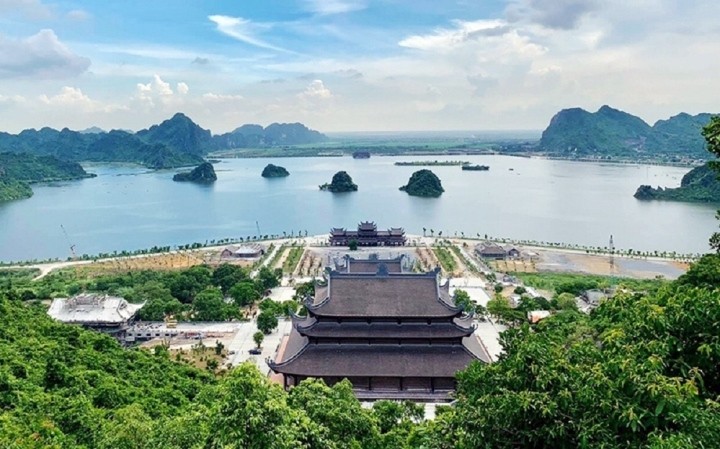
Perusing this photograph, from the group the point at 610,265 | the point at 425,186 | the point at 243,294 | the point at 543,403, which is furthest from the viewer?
the point at 425,186

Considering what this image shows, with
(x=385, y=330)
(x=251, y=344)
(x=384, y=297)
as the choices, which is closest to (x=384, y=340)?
(x=385, y=330)

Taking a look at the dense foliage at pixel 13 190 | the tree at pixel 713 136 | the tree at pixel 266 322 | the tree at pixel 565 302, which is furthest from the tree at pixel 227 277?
the dense foliage at pixel 13 190

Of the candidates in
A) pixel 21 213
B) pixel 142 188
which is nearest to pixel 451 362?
pixel 21 213

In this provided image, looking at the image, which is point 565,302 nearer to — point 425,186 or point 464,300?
point 464,300

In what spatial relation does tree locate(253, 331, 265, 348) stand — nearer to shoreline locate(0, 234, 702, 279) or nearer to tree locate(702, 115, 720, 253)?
tree locate(702, 115, 720, 253)

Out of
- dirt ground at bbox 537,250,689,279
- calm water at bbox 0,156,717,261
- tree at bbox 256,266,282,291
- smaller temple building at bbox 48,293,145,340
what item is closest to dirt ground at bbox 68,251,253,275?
calm water at bbox 0,156,717,261

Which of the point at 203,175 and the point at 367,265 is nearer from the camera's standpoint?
the point at 367,265
